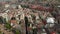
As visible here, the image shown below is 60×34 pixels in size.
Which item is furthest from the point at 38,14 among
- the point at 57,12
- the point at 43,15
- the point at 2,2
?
the point at 2,2

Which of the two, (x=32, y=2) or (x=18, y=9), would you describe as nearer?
(x=18, y=9)

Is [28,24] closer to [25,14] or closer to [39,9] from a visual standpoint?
[25,14]

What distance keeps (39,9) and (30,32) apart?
70cm

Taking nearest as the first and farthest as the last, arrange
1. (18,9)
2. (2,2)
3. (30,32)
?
(30,32) < (18,9) < (2,2)

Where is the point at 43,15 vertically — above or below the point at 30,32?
above

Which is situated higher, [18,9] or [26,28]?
[18,9]

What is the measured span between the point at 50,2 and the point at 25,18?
88 cm

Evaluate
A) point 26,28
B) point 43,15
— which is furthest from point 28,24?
point 43,15

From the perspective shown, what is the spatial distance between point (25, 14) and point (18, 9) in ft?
0.96

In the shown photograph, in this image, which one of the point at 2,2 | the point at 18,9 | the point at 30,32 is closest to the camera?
the point at 30,32

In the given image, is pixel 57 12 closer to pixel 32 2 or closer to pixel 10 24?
pixel 32 2

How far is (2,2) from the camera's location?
524 cm

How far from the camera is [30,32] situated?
446 cm

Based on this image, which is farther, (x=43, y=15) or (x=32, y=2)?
(x=32, y=2)
